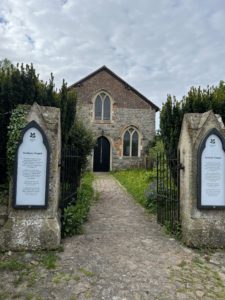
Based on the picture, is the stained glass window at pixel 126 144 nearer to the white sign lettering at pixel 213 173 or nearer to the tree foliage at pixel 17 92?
the tree foliage at pixel 17 92

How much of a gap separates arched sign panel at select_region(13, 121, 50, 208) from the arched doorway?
15.3 meters

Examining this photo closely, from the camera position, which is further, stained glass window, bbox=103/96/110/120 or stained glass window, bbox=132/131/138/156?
stained glass window, bbox=132/131/138/156

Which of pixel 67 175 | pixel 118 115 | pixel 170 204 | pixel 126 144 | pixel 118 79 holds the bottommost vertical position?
pixel 170 204

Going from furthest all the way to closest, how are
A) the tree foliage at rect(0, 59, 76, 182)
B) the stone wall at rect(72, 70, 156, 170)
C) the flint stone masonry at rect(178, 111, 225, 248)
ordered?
the stone wall at rect(72, 70, 156, 170), the tree foliage at rect(0, 59, 76, 182), the flint stone masonry at rect(178, 111, 225, 248)

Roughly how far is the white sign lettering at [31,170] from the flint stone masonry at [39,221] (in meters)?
0.14

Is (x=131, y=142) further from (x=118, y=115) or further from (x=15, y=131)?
(x=15, y=131)

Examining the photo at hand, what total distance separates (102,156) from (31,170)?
50.6 ft

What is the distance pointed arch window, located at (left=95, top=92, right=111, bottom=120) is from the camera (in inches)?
794

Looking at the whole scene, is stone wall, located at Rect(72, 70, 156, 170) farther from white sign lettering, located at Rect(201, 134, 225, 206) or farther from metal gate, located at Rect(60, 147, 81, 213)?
white sign lettering, located at Rect(201, 134, 225, 206)

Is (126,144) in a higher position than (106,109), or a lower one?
lower

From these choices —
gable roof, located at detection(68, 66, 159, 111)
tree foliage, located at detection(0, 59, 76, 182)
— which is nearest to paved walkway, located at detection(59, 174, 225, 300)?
tree foliage, located at detection(0, 59, 76, 182)

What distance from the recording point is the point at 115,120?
20.2 metres

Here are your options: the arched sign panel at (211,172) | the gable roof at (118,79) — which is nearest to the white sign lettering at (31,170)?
the arched sign panel at (211,172)

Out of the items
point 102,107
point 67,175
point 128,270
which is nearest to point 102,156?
point 102,107
